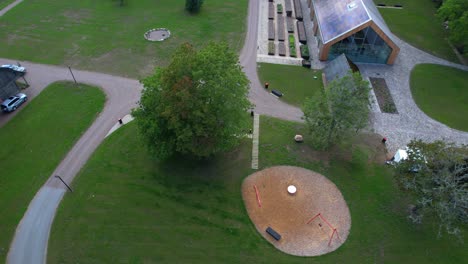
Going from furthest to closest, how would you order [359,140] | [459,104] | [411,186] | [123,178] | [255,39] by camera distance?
[255,39], [459,104], [359,140], [123,178], [411,186]

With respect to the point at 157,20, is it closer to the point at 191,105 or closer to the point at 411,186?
the point at 191,105

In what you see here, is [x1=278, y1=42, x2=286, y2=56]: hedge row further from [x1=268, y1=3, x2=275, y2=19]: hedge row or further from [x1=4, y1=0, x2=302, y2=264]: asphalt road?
[x1=268, y1=3, x2=275, y2=19]: hedge row

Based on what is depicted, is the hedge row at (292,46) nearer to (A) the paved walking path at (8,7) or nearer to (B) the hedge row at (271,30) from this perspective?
(B) the hedge row at (271,30)

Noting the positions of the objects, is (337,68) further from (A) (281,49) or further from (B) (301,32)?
(B) (301,32)

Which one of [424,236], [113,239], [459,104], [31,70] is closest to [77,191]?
[113,239]

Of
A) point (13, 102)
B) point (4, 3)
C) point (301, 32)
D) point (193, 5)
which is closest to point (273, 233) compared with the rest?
point (13, 102)
